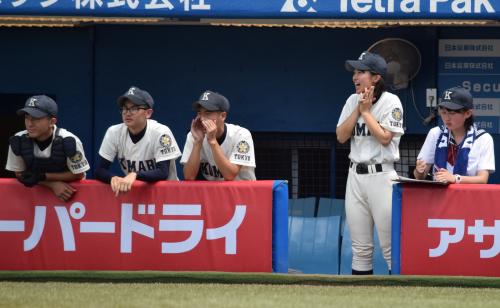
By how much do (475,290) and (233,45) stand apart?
14.4 feet

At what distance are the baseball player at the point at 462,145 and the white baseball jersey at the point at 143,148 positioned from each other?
1866mm

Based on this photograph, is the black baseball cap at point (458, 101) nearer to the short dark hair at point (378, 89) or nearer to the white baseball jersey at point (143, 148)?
the short dark hair at point (378, 89)

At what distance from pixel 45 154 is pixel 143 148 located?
2.25ft

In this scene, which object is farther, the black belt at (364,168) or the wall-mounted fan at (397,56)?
the wall-mounted fan at (397,56)

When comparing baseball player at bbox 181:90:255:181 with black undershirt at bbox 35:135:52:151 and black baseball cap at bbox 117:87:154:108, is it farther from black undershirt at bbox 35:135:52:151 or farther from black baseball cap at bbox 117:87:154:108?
black undershirt at bbox 35:135:52:151

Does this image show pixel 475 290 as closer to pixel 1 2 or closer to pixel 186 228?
pixel 186 228

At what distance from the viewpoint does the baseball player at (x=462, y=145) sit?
8406 mm

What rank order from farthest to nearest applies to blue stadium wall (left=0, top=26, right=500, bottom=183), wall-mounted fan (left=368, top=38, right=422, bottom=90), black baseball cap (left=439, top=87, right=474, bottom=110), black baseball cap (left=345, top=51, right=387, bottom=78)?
blue stadium wall (left=0, top=26, right=500, bottom=183), wall-mounted fan (left=368, top=38, right=422, bottom=90), black baseball cap (left=345, top=51, right=387, bottom=78), black baseball cap (left=439, top=87, right=474, bottom=110)

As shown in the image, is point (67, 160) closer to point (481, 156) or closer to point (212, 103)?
point (212, 103)

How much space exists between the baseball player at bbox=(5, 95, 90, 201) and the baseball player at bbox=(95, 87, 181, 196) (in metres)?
0.21

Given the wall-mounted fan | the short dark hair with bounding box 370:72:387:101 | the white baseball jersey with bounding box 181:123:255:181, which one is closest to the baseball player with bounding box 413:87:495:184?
the short dark hair with bounding box 370:72:387:101

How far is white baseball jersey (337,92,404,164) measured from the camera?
854cm

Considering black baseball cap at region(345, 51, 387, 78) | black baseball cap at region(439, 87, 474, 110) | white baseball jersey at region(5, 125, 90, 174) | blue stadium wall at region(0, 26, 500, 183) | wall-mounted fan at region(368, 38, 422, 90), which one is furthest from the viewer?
blue stadium wall at region(0, 26, 500, 183)

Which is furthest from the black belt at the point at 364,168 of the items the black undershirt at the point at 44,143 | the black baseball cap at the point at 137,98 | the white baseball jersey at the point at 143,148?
the black undershirt at the point at 44,143
